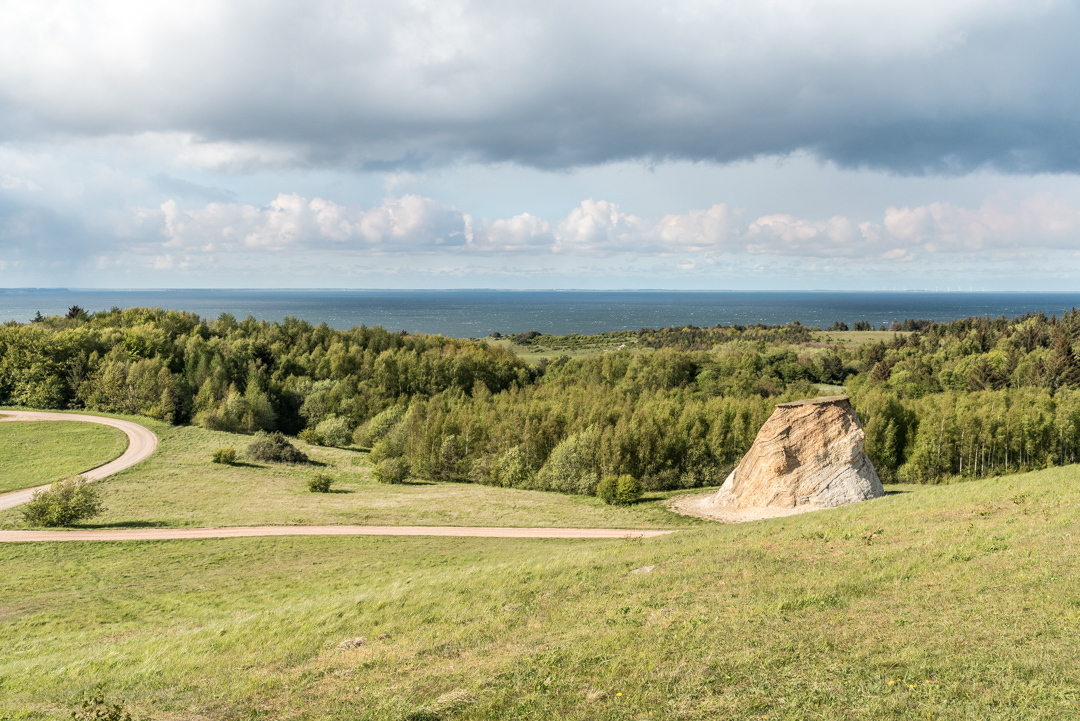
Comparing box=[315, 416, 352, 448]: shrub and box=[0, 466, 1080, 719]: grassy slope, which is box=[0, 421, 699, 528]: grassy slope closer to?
box=[0, 466, 1080, 719]: grassy slope

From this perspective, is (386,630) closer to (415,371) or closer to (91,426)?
(91,426)

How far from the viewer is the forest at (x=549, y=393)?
5453cm

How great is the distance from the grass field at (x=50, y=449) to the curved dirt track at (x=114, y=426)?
2.82ft

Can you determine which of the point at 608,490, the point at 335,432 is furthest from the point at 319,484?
the point at 335,432

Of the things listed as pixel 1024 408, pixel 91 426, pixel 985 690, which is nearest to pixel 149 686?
pixel 985 690

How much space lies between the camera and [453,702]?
1052 cm

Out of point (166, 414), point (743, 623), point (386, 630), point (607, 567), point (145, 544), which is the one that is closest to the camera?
point (743, 623)

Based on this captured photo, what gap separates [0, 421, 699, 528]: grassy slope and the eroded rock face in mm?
6484

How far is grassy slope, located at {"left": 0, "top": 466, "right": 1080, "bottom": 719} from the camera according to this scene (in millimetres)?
10047

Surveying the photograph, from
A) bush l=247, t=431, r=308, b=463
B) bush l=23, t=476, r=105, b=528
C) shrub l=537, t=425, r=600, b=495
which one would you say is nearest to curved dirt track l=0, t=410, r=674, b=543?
bush l=23, t=476, r=105, b=528

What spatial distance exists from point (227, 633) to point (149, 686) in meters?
3.79

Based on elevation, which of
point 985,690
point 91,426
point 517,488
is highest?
point 985,690

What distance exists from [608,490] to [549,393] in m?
30.1

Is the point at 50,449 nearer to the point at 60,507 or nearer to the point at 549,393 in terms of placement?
the point at 60,507
